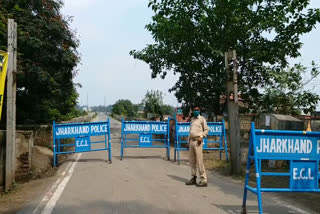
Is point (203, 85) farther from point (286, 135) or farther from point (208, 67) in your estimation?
point (286, 135)

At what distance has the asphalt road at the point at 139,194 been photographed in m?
5.61

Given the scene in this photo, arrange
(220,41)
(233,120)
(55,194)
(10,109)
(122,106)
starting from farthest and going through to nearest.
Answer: (122,106) → (220,41) → (233,120) → (10,109) → (55,194)

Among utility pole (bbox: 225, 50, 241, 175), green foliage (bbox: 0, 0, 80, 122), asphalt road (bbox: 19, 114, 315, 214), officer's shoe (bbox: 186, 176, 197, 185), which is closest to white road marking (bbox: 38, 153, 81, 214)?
asphalt road (bbox: 19, 114, 315, 214)

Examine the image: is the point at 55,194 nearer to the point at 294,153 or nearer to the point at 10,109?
the point at 10,109

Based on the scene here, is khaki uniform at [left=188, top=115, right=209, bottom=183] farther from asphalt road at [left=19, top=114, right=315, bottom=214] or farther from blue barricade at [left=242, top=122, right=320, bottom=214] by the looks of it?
blue barricade at [left=242, top=122, right=320, bottom=214]

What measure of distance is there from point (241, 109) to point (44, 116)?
10.6 meters

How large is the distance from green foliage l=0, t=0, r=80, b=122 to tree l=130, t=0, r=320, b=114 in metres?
4.36

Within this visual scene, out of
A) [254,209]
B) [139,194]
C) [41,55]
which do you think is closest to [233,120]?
[254,209]

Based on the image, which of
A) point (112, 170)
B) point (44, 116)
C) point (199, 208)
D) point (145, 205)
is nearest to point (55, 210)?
point (145, 205)

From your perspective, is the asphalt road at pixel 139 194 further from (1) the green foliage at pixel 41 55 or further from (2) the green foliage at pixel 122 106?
(2) the green foliage at pixel 122 106

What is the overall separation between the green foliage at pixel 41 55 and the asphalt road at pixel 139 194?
6030mm

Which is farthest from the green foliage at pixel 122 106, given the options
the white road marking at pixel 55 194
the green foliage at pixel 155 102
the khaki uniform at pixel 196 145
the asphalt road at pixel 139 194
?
the khaki uniform at pixel 196 145

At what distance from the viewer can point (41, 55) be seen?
1473cm

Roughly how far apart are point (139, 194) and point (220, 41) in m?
9.26
